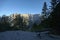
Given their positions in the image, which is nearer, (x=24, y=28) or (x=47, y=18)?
(x=24, y=28)

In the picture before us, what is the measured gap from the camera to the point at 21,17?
12.2 metres

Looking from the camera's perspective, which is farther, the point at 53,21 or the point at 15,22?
the point at 53,21

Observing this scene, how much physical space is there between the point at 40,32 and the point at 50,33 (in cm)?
151

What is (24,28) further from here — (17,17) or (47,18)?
(47,18)

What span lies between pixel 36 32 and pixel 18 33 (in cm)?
237

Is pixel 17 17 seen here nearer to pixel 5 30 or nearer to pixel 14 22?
pixel 14 22

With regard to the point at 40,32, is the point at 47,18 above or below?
above

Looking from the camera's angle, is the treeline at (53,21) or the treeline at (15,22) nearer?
the treeline at (15,22)

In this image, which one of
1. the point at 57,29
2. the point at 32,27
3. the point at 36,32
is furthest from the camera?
the point at 57,29

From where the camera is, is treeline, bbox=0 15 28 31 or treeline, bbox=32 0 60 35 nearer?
treeline, bbox=0 15 28 31

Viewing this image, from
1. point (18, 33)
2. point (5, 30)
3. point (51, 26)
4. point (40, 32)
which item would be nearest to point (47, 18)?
point (51, 26)

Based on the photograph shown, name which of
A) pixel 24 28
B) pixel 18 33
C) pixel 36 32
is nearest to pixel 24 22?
pixel 24 28

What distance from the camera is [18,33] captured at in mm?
14969

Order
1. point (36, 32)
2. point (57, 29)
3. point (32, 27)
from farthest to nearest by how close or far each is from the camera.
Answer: point (57, 29)
point (36, 32)
point (32, 27)
